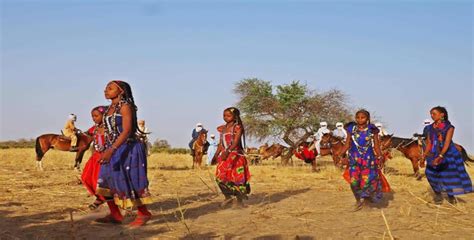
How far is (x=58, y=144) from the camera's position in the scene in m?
20.9

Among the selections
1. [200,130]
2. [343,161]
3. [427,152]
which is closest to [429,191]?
[427,152]

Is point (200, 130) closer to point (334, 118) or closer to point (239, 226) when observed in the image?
point (334, 118)

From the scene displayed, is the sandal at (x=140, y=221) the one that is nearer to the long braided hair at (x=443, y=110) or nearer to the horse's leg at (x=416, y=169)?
the long braided hair at (x=443, y=110)

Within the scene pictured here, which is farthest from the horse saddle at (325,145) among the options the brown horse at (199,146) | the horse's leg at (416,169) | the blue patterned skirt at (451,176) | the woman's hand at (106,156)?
the woman's hand at (106,156)

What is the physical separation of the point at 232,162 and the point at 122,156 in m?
2.74

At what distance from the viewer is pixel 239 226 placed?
7.28 m

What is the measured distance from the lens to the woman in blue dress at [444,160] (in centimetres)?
944

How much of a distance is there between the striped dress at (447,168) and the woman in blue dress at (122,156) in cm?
496

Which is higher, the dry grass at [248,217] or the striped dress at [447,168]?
the striped dress at [447,168]

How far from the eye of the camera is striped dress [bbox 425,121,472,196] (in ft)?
31.0

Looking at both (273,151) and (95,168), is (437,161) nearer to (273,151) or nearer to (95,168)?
(95,168)

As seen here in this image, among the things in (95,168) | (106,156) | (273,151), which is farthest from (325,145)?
(106,156)

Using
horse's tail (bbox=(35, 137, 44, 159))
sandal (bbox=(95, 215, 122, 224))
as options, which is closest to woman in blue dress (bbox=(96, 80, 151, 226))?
sandal (bbox=(95, 215, 122, 224))

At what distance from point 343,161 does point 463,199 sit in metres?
7.69
